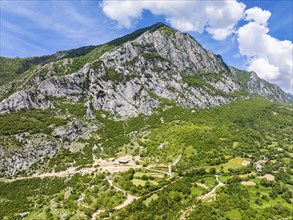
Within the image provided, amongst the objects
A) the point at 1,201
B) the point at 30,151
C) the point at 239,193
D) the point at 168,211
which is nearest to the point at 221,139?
the point at 239,193

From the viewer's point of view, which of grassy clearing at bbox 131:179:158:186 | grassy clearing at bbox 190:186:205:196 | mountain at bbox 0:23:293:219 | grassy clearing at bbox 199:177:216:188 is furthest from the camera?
grassy clearing at bbox 131:179:158:186

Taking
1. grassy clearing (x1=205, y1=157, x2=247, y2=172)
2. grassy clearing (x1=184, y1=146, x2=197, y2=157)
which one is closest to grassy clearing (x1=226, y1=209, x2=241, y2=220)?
grassy clearing (x1=205, y1=157, x2=247, y2=172)

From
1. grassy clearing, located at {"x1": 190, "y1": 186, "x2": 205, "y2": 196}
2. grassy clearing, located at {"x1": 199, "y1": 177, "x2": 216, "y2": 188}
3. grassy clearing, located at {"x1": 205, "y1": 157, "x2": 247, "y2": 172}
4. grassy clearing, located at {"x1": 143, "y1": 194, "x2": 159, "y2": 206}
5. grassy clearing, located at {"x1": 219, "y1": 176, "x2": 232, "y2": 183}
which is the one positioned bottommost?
grassy clearing, located at {"x1": 143, "y1": 194, "x2": 159, "y2": 206}

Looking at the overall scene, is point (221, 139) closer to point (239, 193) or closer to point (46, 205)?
point (239, 193)

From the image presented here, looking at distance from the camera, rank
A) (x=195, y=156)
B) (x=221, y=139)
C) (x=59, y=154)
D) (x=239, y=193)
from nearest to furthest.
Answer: (x=239, y=193), (x=195, y=156), (x=59, y=154), (x=221, y=139)

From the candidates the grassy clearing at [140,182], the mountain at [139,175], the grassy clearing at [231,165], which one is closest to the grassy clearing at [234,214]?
the mountain at [139,175]

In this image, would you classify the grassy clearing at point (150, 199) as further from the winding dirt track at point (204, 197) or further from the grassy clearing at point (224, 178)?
the grassy clearing at point (224, 178)

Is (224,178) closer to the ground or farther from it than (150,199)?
farther from it

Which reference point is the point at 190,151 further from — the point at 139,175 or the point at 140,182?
the point at 140,182

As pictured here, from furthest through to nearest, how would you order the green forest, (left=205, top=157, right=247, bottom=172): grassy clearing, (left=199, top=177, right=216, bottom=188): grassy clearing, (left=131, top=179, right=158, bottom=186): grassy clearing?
1. (left=205, top=157, right=247, bottom=172): grassy clearing
2. (left=131, top=179, right=158, bottom=186): grassy clearing
3. (left=199, top=177, right=216, bottom=188): grassy clearing
4. the green forest

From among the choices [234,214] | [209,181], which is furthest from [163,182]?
[234,214]

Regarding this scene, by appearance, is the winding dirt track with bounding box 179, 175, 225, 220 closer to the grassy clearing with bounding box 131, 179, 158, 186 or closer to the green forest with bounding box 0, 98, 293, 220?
the green forest with bounding box 0, 98, 293, 220
